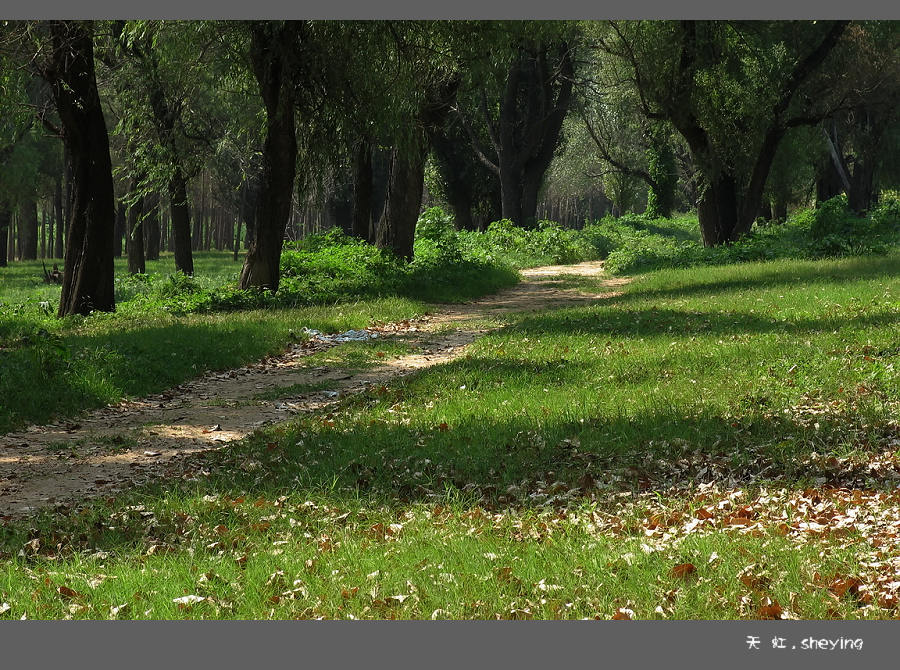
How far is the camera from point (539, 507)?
6938 millimetres

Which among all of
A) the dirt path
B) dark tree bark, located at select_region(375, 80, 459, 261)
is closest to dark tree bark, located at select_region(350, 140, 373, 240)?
dark tree bark, located at select_region(375, 80, 459, 261)

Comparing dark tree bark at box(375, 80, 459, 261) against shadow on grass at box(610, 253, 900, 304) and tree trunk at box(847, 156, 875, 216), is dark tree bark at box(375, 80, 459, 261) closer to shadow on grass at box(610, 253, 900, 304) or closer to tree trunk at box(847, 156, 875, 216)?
shadow on grass at box(610, 253, 900, 304)

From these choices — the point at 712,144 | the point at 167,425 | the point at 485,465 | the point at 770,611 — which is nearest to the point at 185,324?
the point at 167,425

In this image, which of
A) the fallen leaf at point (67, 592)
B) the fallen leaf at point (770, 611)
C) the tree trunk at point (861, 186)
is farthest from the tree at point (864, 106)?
the fallen leaf at point (67, 592)

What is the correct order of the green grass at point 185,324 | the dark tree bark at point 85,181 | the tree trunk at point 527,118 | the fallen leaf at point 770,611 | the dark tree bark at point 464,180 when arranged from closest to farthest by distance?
the fallen leaf at point 770,611, the green grass at point 185,324, the dark tree bark at point 85,181, the tree trunk at point 527,118, the dark tree bark at point 464,180

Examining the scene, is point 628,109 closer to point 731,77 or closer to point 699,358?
point 731,77

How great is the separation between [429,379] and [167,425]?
3.07 m

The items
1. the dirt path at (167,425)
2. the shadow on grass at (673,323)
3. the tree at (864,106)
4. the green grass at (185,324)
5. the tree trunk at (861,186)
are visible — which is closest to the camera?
the dirt path at (167,425)

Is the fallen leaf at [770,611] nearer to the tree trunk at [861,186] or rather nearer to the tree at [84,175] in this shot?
the tree at [84,175]

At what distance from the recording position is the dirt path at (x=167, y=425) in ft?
27.6

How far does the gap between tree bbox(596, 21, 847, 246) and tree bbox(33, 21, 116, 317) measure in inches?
597

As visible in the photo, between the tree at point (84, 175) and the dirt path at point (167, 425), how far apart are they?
18.1 feet

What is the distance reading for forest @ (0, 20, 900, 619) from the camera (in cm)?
573

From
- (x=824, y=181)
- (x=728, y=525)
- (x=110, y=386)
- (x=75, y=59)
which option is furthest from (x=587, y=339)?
(x=824, y=181)
